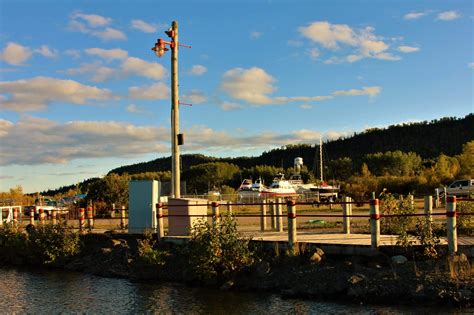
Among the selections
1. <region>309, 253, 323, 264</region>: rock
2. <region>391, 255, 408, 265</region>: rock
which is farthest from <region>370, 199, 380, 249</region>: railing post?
<region>309, 253, 323, 264</region>: rock

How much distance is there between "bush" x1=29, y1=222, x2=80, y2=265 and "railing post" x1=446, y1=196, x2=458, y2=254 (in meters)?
13.1

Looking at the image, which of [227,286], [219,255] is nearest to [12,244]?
[219,255]

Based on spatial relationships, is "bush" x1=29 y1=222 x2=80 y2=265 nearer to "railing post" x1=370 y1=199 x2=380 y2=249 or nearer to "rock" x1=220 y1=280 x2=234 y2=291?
"rock" x1=220 y1=280 x2=234 y2=291

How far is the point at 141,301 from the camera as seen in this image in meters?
13.8

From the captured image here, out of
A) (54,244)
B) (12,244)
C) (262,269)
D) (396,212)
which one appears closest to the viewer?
(262,269)

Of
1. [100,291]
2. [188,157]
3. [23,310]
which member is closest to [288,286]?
[100,291]

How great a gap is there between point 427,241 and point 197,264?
6212mm

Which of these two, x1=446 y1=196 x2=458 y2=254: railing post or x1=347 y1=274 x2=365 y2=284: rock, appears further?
x1=446 y1=196 x2=458 y2=254: railing post

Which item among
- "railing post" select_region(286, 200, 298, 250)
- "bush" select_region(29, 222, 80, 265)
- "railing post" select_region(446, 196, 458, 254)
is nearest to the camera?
"railing post" select_region(446, 196, 458, 254)

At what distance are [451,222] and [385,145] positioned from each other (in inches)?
5008

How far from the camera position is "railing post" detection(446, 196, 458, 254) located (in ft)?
42.7

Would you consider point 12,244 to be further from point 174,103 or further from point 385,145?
point 385,145

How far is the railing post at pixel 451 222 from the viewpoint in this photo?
1302 centimetres

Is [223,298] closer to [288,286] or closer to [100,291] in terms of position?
[288,286]
